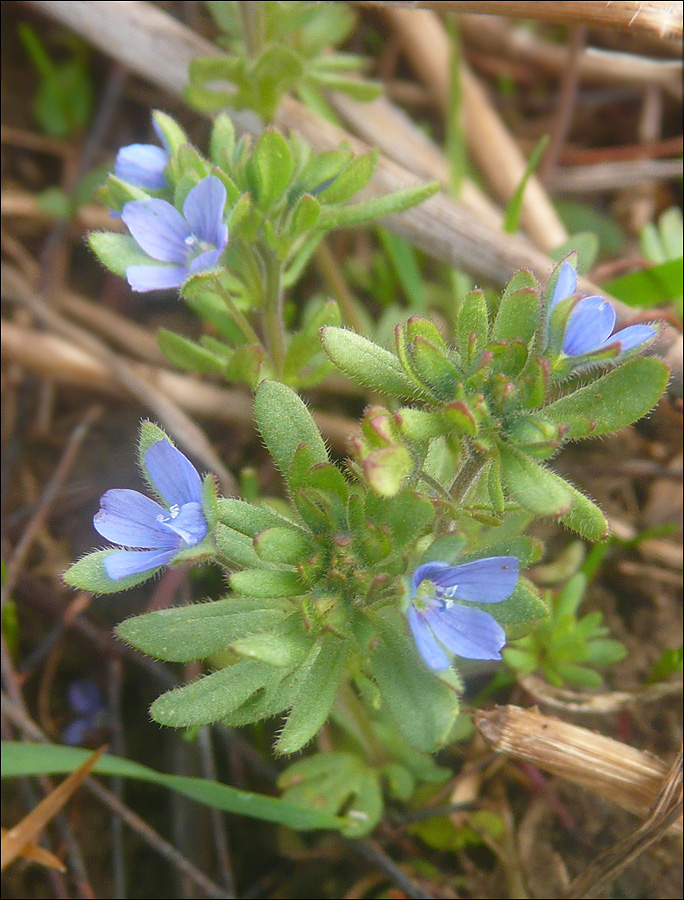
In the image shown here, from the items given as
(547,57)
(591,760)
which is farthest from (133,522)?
(547,57)

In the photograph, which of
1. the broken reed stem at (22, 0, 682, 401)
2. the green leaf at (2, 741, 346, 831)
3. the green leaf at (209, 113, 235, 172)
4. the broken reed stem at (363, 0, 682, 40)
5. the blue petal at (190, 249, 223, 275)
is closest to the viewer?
the blue petal at (190, 249, 223, 275)

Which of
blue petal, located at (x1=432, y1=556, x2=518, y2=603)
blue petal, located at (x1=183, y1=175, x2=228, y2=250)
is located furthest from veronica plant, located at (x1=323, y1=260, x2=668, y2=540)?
blue petal, located at (x1=183, y1=175, x2=228, y2=250)

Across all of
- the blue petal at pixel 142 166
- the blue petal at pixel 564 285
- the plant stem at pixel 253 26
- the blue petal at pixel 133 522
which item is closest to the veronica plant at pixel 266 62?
the plant stem at pixel 253 26

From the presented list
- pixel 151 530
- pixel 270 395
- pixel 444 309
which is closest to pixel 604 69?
pixel 444 309

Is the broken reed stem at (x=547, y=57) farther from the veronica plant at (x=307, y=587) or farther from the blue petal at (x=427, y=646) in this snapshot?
the blue petal at (x=427, y=646)

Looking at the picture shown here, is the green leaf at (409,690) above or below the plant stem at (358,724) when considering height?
above

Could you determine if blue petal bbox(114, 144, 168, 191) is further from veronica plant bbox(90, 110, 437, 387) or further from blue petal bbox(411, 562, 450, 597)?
blue petal bbox(411, 562, 450, 597)

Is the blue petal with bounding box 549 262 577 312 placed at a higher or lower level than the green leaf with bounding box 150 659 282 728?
higher
